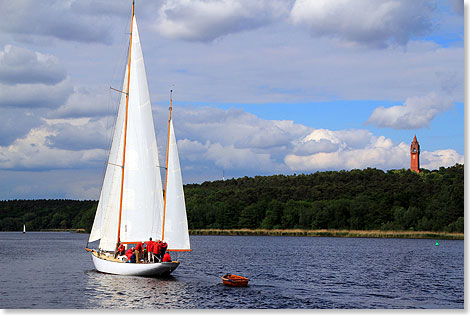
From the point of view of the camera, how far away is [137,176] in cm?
4116

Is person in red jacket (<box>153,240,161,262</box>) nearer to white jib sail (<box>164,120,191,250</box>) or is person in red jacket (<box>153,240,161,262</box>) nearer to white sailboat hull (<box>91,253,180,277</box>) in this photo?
white sailboat hull (<box>91,253,180,277</box>)

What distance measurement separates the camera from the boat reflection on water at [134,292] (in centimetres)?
3134

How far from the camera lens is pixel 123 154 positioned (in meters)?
41.2

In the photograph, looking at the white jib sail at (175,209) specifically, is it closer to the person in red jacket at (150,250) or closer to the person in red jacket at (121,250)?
the person in red jacket at (150,250)

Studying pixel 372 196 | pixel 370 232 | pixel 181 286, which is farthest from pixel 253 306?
pixel 372 196

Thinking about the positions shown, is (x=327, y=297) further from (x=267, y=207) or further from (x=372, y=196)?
(x=267, y=207)

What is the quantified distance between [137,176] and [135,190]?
928 mm

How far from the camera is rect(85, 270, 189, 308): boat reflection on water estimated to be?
31344mm

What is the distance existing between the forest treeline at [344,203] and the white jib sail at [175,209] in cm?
7769

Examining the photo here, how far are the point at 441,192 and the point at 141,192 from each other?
304 ft

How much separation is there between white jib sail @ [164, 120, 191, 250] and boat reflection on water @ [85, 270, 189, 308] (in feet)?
8.40

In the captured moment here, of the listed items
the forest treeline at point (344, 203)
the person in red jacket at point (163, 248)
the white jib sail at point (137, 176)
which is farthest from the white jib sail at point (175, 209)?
the forest treeline at point (344, 203)

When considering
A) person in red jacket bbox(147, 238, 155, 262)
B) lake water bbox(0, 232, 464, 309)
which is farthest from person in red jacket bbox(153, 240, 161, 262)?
lake water bbox(0, 232, 464, 309)

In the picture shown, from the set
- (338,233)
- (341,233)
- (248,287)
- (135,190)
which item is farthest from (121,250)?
(338,233)
